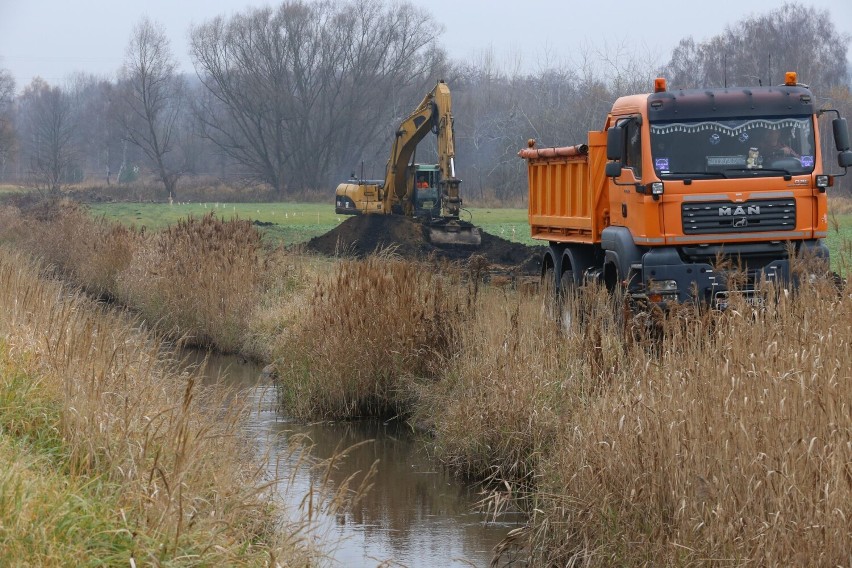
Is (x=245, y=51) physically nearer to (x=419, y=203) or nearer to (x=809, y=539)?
(x=419, y=203)

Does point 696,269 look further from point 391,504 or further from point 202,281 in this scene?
point 202,281

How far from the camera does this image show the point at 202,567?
19.1 ft

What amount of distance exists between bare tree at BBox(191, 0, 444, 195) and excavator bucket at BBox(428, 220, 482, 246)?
1828 inches

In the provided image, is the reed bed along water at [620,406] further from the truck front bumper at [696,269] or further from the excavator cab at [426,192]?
the excavator cab at [426,192]

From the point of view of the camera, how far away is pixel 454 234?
33.4 meters

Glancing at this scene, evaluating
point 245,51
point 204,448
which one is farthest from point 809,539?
point 245,51

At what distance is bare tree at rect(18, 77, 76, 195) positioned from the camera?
65.1 meters

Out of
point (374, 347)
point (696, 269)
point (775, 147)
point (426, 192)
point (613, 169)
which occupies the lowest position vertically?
point (374, 347)

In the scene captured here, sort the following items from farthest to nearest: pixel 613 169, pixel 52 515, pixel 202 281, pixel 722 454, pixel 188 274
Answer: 1. pixel 188 274
2. pixel 202 281
3. pixel 613 169
4. pixel 722 454
5. pixel 52 515

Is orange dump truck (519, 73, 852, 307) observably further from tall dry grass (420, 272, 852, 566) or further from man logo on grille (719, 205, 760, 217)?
tall dry grass (420, 272, 852, 566)

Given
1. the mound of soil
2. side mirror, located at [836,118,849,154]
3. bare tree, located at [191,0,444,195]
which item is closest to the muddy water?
side mirror, located at [836,118,849,154]

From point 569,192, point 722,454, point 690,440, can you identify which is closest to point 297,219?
point 569,192

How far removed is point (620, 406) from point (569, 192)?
28.7ft

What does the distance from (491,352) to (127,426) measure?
4780 mm
